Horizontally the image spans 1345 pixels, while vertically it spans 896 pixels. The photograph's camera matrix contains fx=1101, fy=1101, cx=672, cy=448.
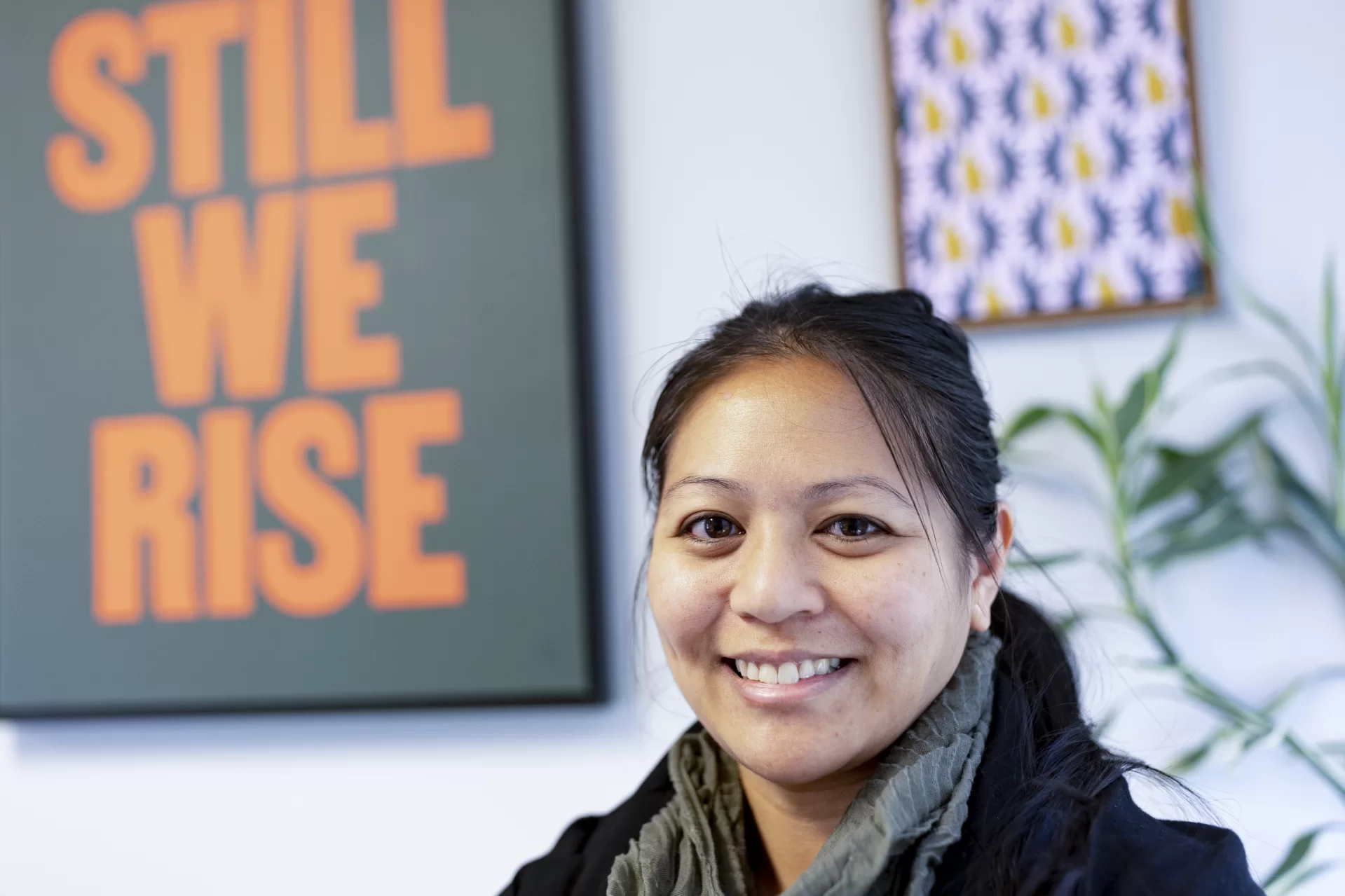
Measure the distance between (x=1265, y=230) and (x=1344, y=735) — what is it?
651 millimetres

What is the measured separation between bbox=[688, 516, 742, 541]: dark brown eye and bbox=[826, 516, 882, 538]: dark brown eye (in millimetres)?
84

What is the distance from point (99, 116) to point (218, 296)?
40cm

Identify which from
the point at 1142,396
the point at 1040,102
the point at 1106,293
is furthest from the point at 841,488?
the point at 1040,102

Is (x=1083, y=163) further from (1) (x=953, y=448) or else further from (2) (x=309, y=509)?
(2) (x=309, y=509)

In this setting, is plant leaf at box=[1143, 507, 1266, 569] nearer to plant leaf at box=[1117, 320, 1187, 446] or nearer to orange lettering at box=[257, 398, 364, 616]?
plant leaf at box=[1117, 320, 1187, 446]

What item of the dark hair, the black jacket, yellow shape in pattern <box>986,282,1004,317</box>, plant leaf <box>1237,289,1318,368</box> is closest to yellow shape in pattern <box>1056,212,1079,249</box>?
yellow shape in pattern <box>986,282,1004,317</box>

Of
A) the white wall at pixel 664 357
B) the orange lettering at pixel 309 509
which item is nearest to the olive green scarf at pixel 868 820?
the white wall at pixel 664 357

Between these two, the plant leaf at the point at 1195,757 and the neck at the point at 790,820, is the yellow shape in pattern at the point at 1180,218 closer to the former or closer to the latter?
the plant leaf at the point at 1195,757

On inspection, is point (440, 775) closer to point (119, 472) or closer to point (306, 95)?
point (119, 472)

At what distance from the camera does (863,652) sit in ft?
2.79

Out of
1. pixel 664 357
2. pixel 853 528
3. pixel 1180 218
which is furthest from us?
pixel 664 357

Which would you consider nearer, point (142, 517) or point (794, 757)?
point (794, 757)

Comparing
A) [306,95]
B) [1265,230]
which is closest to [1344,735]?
[1265,230]

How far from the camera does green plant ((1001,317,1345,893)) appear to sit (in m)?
1.33
